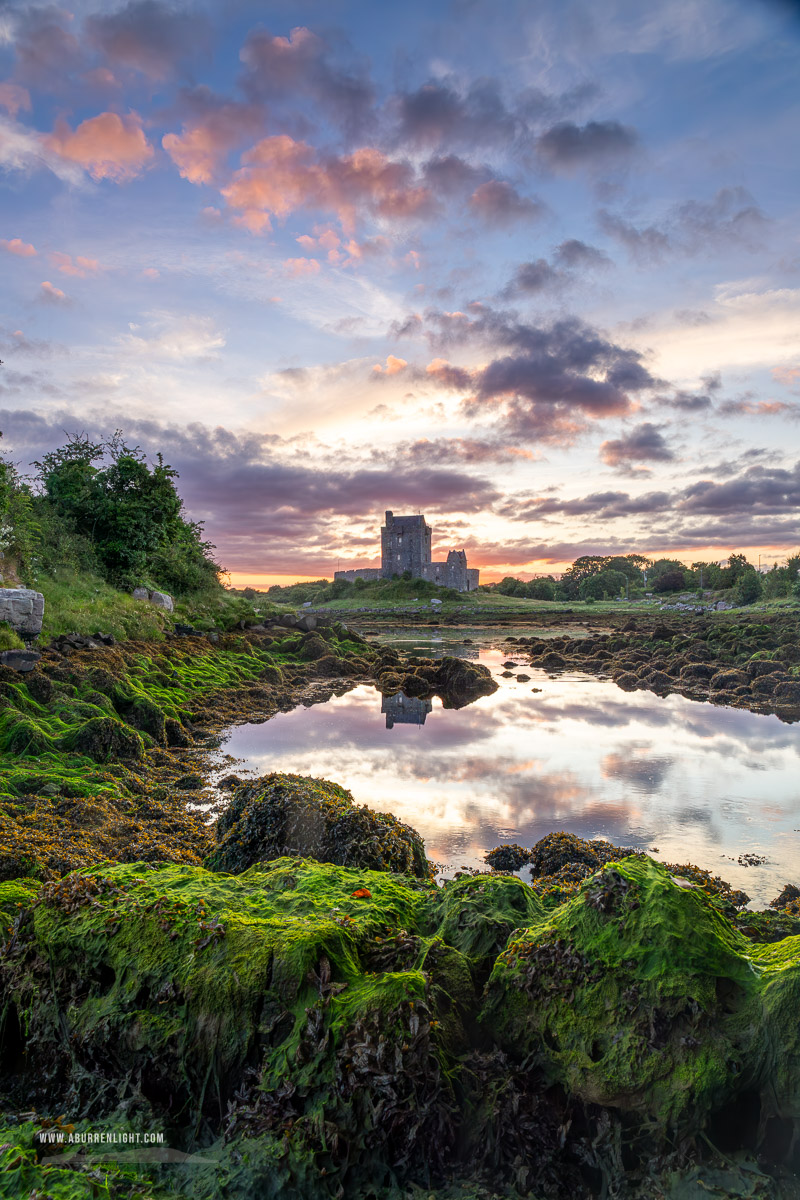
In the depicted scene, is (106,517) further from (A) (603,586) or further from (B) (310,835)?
(A) (603,586)

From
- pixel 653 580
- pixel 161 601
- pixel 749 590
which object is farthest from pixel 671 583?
pixel 161 601

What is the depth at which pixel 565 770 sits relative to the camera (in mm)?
8914

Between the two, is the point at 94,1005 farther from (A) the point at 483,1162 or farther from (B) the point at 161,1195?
(A) the point at 483,1162

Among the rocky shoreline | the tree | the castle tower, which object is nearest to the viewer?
the rocky shoreline

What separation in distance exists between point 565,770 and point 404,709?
5702mm

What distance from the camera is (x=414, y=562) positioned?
101 metres

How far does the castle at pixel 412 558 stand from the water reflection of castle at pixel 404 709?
277ft

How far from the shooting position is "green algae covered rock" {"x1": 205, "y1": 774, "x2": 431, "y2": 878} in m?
4.83

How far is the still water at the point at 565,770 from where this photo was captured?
630 cm

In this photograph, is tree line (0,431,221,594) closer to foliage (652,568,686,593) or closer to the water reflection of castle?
the water reflection of castle

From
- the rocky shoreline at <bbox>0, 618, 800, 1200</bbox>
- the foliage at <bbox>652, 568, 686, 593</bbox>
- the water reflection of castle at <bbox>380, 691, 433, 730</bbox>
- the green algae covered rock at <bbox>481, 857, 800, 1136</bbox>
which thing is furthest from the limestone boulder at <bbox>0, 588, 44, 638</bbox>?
the foliage at <bbox>652, 568, 686, 593</bbox>

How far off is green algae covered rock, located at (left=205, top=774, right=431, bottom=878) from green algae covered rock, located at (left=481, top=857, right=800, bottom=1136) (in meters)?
2.06

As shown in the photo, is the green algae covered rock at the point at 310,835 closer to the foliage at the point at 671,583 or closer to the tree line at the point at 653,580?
the tree line at the point at 653,580

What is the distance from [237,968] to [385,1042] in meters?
0.74
